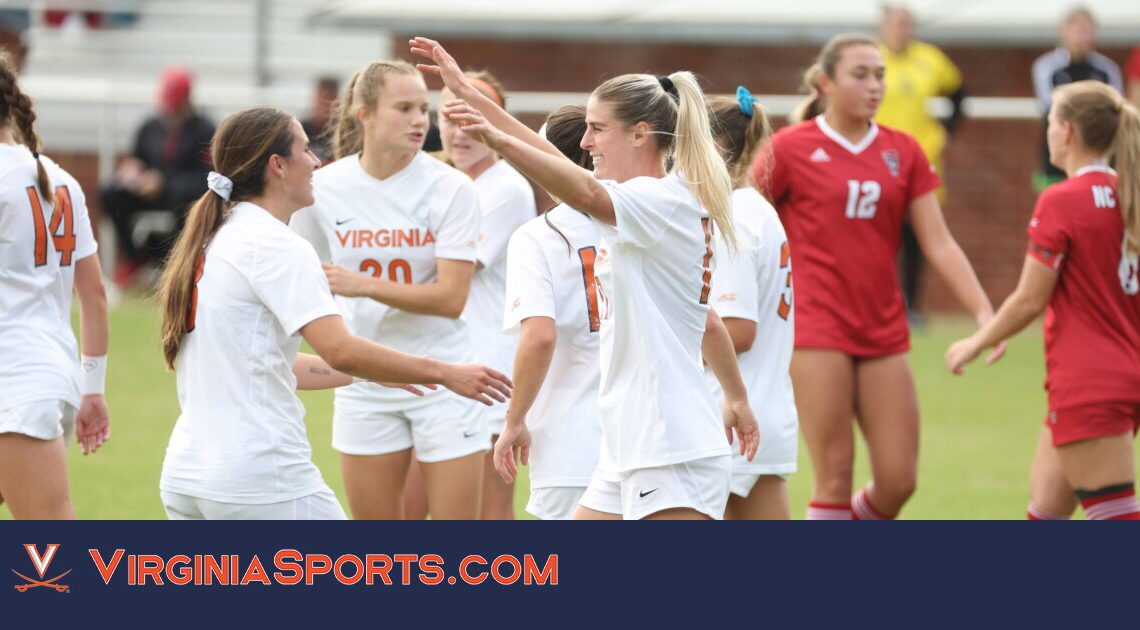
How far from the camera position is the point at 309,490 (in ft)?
14.6

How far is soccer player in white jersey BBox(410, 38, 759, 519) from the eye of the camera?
4.23 meters

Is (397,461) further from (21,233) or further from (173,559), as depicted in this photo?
(173,559)

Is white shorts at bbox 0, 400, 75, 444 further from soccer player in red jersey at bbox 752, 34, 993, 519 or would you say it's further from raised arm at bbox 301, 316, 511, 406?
soccer player in red jersey at bbox 752, 34, 993, 519

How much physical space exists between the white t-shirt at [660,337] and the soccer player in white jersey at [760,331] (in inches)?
34.8

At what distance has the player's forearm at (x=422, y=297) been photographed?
5543mm

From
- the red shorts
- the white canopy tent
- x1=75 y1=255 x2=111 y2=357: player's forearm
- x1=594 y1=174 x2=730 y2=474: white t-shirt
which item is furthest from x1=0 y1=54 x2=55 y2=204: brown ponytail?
the white canopy tent

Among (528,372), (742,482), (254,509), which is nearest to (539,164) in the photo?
(528,372)

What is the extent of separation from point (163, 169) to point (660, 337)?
1224cm

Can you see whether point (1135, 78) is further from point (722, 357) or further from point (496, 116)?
point (496, 116)

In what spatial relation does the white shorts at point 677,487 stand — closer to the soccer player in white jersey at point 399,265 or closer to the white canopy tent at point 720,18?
the soccer player in white jersey at point 399,265

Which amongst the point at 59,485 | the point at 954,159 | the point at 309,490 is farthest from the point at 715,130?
the point at 954,159

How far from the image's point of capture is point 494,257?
637 cm

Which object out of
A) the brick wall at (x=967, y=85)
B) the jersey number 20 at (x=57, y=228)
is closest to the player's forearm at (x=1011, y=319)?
the jersey number 20 at (x=57, y=228)

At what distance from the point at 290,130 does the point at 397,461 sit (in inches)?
65.6
